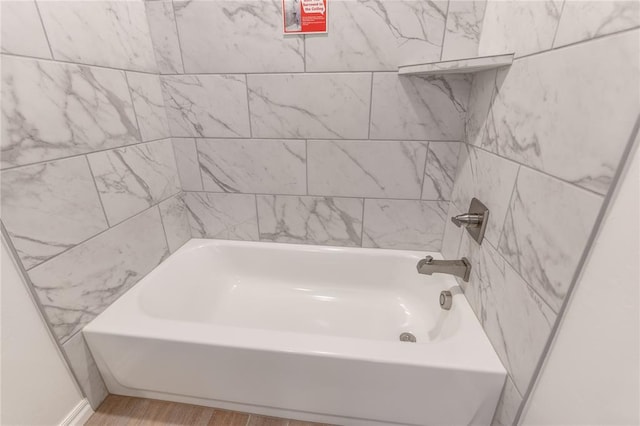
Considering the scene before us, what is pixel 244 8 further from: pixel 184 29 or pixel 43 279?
pixel 43 279

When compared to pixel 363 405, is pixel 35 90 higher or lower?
higher

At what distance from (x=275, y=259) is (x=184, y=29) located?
1.14 m

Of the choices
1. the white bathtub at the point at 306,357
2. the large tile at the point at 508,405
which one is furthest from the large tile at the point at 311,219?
the large tile at the point at 508,405

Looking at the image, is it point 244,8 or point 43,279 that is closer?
point 43,279

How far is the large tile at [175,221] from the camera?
1.41 metres

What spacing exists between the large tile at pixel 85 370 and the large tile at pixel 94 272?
1.8 inches

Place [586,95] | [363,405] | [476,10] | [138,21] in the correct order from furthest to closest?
[138,21], [476,10], [363,405], [586,95]

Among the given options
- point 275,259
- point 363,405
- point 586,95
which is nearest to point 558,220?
point 586,95

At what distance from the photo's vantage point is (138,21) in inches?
47.1

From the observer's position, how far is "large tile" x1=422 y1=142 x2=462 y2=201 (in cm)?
128

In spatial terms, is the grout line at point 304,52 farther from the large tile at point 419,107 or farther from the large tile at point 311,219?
the large tile at point 311,219

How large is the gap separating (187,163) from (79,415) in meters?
1.08

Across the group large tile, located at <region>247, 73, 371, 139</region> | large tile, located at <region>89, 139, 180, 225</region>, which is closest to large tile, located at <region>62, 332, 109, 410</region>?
large tile, located at <region>89, 139, 180, 225</region>

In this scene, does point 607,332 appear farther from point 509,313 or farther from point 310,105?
point 310,105
